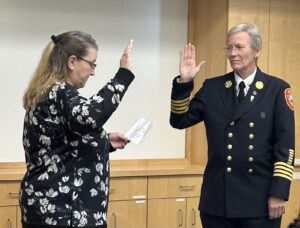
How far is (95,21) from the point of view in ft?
11.8

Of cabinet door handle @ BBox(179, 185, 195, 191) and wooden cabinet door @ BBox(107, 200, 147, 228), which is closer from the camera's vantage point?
wooden cabinet door @ BBox(107, 200, 147, 228)

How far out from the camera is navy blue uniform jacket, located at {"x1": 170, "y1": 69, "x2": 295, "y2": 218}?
1.94m

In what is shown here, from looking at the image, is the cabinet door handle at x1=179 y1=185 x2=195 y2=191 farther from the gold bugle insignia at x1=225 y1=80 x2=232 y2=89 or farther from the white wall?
the gold bugle insignia at x1=225 y1=80 x2=232 y2=89

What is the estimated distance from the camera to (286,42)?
3662 millimetres

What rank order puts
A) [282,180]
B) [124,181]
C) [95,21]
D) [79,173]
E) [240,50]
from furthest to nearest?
[95,21], [124,181], [240,50], [282,180], [79,173]

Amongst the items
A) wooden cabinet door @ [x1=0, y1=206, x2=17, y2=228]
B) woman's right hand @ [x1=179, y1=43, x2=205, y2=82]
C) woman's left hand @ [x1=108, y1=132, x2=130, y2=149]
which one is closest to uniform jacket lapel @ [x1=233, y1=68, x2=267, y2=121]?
woman's right hand @ [x1=179, y1=43, x2=205, y2=82]

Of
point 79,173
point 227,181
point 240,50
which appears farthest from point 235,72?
point 79,173

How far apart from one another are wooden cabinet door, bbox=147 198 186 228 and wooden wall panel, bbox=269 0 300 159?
3.22ft

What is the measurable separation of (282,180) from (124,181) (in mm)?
1618

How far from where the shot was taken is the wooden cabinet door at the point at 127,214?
3350mm

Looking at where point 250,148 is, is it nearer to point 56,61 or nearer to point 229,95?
point 229,95

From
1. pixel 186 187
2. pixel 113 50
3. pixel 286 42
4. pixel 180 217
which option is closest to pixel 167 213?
pixel 180 217

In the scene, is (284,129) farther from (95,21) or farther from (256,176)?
(95,21)

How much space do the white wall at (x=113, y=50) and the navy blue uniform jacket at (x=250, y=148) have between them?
5.62 ft
